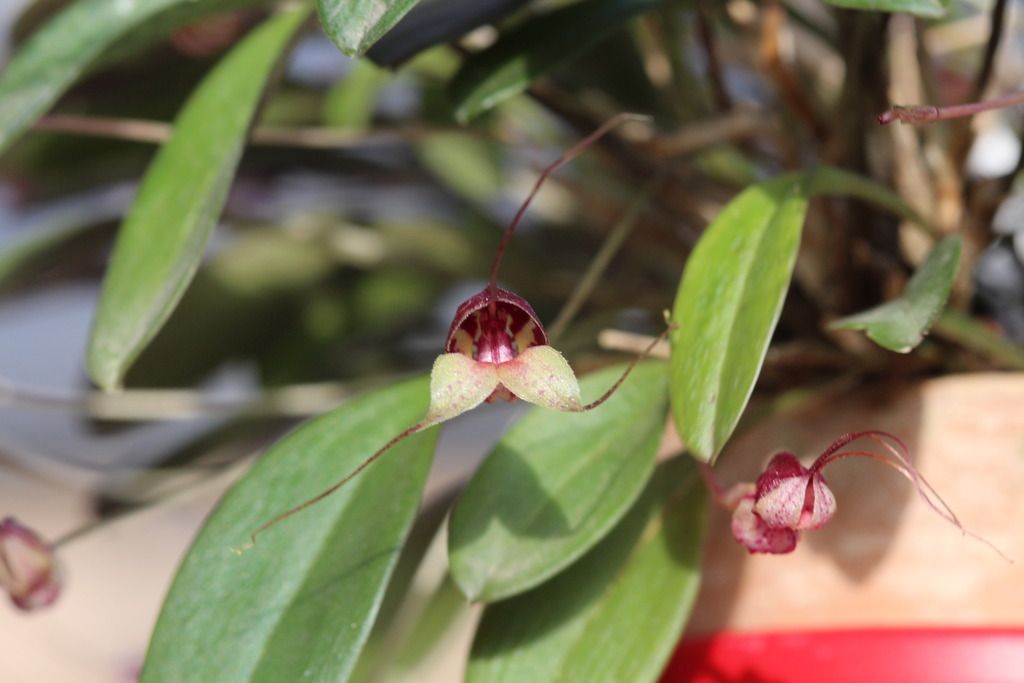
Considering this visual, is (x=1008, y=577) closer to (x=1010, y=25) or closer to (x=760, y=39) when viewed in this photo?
(x=760, y=39)

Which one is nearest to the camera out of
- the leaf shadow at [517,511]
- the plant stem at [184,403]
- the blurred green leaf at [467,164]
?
the leaf shadow at [517,511]

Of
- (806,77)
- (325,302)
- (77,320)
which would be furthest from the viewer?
(77,320)

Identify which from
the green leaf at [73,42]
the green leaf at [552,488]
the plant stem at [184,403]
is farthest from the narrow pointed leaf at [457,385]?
the plant stem at [184,403]

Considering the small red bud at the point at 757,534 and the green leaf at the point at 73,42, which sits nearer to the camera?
the small red bud at the point at 757,534

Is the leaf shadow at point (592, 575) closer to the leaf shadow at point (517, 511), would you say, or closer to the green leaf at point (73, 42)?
the leaf shadow at point (517, 511)

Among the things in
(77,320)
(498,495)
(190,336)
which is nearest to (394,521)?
(498,495)

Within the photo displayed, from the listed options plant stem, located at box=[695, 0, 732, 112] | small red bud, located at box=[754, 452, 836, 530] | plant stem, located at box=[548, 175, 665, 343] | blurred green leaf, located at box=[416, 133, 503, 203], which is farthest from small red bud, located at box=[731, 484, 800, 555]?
blurred green leaf, located at box=[416, 133, 503, 203]

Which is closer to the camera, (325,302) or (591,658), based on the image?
(591,658)

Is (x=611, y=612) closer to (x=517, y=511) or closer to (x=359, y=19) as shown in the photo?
(x=517, y=511)
